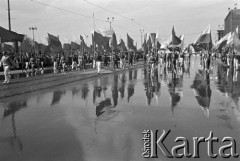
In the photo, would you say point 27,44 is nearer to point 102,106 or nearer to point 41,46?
point 41,46

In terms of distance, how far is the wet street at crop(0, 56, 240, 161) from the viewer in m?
5.43

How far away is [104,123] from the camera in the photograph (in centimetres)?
757

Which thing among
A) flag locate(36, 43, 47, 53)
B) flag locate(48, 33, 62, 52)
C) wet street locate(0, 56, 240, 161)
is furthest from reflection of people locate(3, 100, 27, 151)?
flag locate(36, 43, 47, 53)

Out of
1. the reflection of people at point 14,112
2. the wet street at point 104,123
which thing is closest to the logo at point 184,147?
the wet street at point 104,123

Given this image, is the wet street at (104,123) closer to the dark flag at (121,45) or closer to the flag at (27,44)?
the flag at (27,44)

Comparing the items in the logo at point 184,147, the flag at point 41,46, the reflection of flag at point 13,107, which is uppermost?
the flag at point 41,46

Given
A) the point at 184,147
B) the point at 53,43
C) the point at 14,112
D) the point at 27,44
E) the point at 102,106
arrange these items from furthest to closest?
the point at 27,44, the point at 53,43, the point at 102,106, the point at 14,112, the point at 184,147

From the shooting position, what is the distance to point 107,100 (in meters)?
11.4

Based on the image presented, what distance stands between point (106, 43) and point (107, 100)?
20.3m

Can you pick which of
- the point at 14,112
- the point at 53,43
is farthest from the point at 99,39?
the point at 14,112

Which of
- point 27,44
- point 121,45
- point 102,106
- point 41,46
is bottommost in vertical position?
point 102,106

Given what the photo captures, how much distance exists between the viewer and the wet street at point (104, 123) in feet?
17.8

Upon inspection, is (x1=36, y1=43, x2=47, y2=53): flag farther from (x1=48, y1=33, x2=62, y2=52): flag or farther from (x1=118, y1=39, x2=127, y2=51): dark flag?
(x1=118, y1=39, x2=127, y2=51): dark flag

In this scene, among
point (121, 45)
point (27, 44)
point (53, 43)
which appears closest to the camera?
A: point (53, 43)
